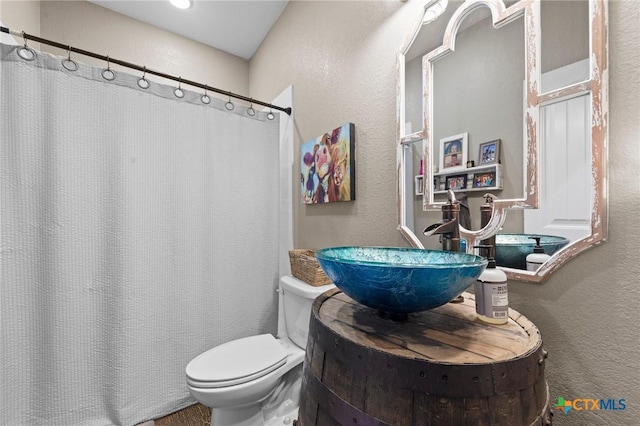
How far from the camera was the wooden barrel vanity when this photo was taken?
0.39 m

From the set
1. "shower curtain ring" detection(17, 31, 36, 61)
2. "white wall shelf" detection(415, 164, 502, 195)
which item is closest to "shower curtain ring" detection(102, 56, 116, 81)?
"shower curtain ring" detection(17, 31, 36, 61)

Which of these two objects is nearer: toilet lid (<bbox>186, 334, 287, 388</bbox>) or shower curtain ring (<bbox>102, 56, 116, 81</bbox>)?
toilet lid (<bbox>186, 334, 287, 388</bbox>)

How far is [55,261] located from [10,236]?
0.18 metres

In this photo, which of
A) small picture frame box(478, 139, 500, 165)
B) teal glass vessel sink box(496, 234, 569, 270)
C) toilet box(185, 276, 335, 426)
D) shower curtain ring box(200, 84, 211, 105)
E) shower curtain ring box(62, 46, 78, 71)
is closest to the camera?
teal glass vessel sink box(496, 234, 569, 270)

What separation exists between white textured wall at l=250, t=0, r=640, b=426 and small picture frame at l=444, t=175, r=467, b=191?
0.23m

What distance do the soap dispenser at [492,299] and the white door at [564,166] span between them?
25cm

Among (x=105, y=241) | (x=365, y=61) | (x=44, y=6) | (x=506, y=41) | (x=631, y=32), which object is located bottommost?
(x=105, y=241)

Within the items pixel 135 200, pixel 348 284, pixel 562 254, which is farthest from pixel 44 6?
pixel 562 254

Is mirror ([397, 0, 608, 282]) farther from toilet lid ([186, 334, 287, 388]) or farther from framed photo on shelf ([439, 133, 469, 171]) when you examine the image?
toilet lid ([186, 334, 287, 388])

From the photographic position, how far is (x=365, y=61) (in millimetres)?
1240

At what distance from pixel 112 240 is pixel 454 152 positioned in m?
1.60

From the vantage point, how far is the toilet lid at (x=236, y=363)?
1.06 m

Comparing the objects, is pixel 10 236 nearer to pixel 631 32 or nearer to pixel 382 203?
pixel 382 203

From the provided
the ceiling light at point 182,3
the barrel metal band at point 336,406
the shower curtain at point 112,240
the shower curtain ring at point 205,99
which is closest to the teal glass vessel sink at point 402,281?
the barrel metal band at point 336,406
